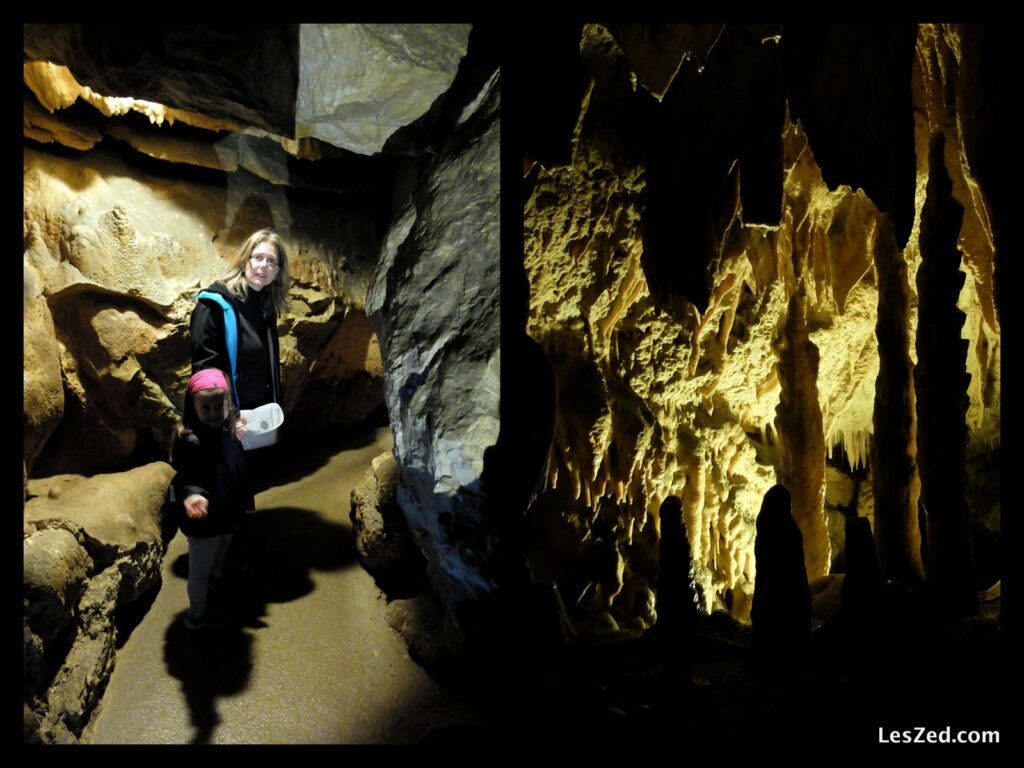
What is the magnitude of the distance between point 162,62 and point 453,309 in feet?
4.62

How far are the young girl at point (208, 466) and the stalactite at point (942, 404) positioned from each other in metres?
2.57

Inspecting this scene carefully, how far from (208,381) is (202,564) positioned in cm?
66

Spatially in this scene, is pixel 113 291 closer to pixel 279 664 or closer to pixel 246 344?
pixel 246 344

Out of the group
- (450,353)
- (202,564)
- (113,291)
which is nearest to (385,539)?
(202,564)

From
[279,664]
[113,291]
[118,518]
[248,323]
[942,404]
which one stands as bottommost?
[279,664]

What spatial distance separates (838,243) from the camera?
3.68 m

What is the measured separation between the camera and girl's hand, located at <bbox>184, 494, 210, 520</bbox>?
83.7 inches

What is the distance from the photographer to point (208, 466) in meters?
2.13

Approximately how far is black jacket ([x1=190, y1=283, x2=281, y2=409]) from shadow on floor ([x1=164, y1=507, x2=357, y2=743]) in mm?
767

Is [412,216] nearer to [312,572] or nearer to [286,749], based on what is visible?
[312,572]

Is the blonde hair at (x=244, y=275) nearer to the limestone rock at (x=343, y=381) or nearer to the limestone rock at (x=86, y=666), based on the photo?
the limestone rock at (x=86, y=666)
